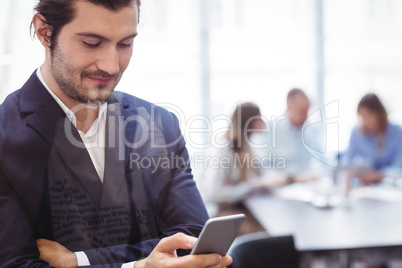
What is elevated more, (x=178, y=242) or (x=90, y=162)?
(x=90, y=162)

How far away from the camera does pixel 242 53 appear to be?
1.45 metres

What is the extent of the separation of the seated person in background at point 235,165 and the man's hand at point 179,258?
0.22m

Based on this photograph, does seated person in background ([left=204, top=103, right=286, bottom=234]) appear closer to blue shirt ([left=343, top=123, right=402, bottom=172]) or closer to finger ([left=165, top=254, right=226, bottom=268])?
finger ([left=165, top=254, right=226, bottom=268])

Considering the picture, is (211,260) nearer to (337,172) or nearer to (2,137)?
(2,137)

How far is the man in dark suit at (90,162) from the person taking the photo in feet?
3.14

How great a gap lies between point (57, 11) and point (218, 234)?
0.60 m

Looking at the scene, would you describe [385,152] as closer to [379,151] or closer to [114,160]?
[379,151]

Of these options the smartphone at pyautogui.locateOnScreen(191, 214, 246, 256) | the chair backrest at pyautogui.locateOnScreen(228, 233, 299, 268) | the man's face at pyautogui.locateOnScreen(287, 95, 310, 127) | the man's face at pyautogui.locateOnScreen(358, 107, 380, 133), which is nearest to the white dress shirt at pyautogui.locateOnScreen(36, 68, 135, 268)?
the smartphone at pyautogui.locateOnScreen(191, 214, 246, 256)

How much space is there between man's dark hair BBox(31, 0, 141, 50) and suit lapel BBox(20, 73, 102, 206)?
115mm

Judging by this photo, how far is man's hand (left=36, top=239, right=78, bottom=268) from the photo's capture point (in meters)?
0.98

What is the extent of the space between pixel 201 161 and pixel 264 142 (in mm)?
194

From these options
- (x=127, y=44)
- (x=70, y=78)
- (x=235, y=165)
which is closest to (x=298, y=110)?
(x=235, y=165)

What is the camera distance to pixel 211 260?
37.4 inches

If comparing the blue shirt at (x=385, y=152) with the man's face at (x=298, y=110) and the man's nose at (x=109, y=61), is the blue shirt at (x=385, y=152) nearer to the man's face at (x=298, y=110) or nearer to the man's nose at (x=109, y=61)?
the man's face at (x=298, y=110)
